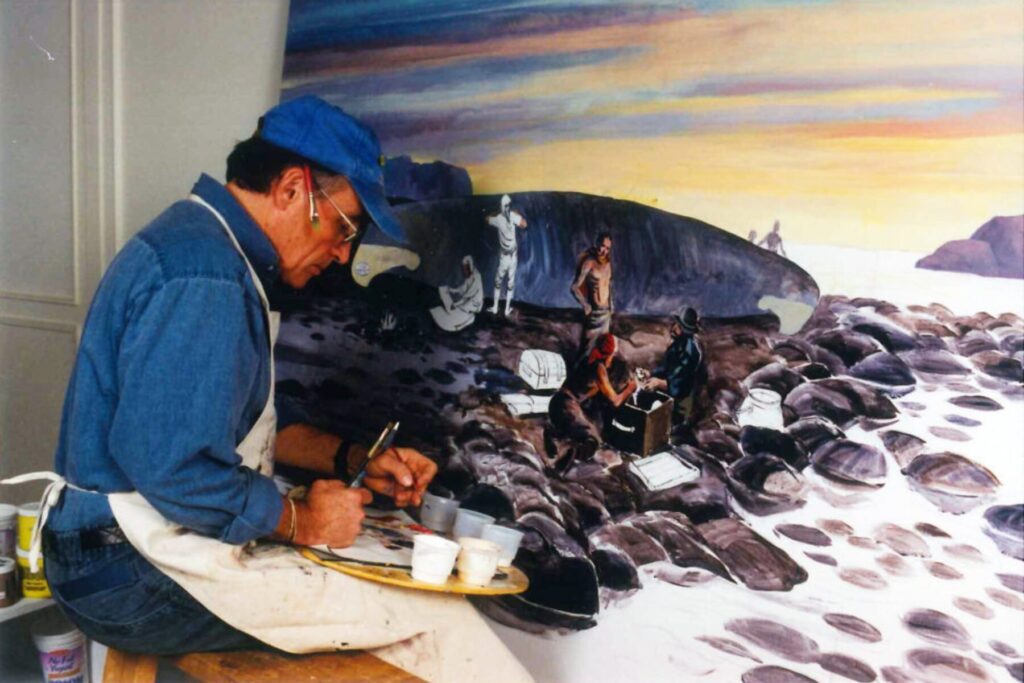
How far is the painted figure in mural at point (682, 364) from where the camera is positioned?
157cm

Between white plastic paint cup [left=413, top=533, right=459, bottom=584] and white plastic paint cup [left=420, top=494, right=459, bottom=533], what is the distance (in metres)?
0.32

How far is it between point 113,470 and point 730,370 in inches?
43.7

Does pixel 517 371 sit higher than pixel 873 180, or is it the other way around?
pixel 873 180

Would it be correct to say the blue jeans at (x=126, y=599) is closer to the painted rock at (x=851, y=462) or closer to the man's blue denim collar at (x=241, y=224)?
the man's blue denim collar at (x=241, y=224)

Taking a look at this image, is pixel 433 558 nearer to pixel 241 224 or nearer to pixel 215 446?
pixel 215 446

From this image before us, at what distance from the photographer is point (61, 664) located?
2059 millimetres

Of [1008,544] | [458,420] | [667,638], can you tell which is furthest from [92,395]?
[1008,544]

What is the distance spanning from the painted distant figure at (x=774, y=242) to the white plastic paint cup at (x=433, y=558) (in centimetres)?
74

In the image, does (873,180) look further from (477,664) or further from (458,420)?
(477,664)

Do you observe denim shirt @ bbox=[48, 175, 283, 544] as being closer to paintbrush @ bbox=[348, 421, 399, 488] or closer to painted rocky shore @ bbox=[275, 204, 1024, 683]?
paintbrush @ bbox=[348, 421, 399, 488]

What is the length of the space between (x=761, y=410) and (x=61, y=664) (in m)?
1.73

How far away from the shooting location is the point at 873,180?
1377mm

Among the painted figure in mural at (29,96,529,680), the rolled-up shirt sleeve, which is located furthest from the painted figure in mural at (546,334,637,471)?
the rolled-up shirt sleeve

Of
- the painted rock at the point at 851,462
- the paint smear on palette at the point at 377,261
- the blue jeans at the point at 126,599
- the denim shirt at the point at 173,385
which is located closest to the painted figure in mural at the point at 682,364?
the painted rock at the point at 851,462
